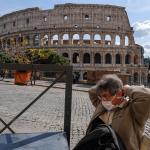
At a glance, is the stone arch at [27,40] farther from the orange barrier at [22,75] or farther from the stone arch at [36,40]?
the orange barrier at [22,75]

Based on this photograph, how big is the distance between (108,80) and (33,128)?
6.80 m

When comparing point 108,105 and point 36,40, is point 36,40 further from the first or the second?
point 108,105

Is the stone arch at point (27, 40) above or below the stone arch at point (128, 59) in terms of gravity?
above

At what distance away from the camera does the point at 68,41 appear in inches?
3137

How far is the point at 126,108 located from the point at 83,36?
75.5m

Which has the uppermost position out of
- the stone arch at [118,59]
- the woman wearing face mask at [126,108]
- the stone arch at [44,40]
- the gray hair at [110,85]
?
the stone arch at [44,40]

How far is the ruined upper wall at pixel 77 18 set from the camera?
8206 cm

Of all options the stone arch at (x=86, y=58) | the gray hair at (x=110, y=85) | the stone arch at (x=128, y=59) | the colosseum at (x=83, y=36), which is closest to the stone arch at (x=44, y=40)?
the colosseum at (x=83, y=36)

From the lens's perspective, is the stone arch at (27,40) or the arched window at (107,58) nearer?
the arched window at (107,58)

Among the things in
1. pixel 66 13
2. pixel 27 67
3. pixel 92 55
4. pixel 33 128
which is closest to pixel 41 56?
pixel 92 55

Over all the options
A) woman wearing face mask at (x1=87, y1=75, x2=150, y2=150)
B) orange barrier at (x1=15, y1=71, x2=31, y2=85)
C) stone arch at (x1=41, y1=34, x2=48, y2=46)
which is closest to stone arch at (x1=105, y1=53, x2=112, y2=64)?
stone arch at (x1=41, y1=34, x2=48, y2=46)

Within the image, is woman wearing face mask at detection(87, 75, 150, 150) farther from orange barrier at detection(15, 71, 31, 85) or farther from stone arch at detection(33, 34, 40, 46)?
stone arch at detection(33, 34, 40, 46)

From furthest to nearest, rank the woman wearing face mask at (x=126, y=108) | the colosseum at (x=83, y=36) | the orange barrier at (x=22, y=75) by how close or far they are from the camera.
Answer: the colosseum at (x=83, y=36)
the orange barrier at (x=22, y=75)
the woman wearing face mask at (x=126, y=108)

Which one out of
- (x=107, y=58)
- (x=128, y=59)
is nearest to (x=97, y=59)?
(x=107, y=58)
